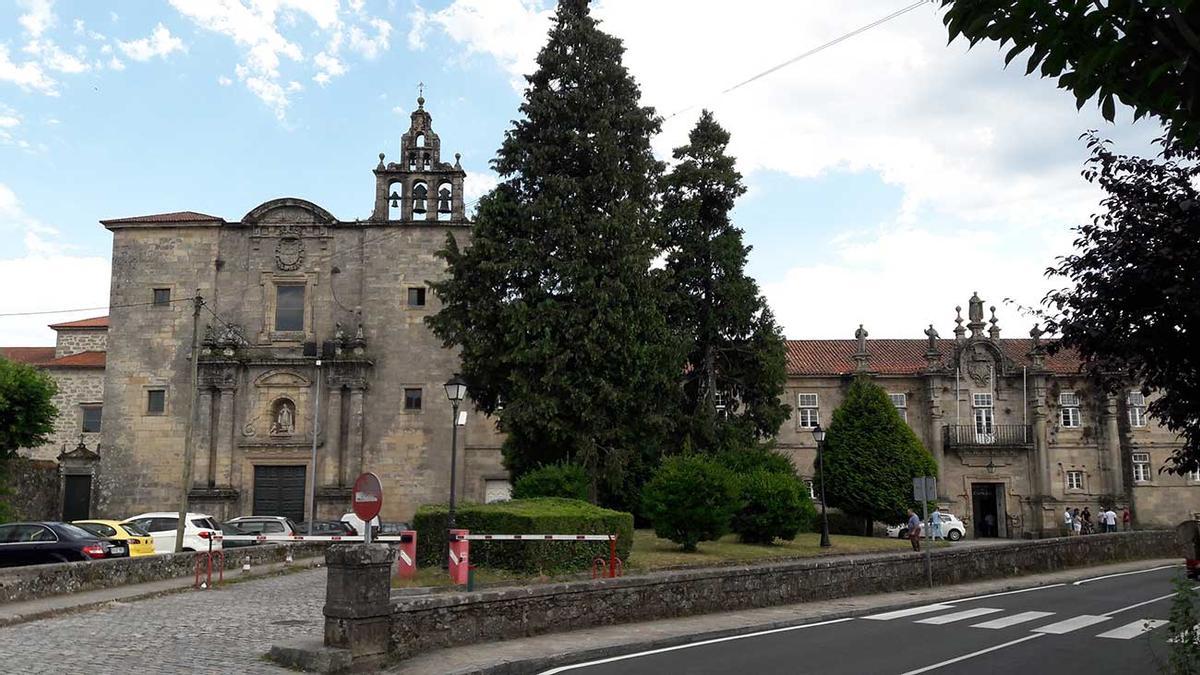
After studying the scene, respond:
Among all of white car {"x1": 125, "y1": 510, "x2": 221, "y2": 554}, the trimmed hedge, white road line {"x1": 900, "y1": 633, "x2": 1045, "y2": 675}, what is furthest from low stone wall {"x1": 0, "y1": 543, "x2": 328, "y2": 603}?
white road line {"x1": 900, "y1": 633, "x2": 1045, "y2": 675}

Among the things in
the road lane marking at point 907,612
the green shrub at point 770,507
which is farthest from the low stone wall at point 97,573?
the road lane marking at point 907,612

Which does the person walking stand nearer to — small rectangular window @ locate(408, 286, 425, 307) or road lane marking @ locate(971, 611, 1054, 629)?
road lane marking @ locate(971, 611, 1054, 629)

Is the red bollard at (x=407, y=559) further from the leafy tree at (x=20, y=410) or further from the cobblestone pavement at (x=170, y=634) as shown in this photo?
the leafy tree at (x=20, y=410)

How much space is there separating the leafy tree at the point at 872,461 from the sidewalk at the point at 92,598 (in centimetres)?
2462

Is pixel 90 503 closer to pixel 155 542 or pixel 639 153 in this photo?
pixel 155 542

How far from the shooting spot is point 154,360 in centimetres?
4062

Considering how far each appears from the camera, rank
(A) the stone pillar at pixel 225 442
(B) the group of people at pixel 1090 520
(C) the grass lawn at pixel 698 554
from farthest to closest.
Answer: (B) the group of people at pixel 1090 520, (A) the stone pillar at pixel 225 442, (C) the grass lawn at pixel 698 554

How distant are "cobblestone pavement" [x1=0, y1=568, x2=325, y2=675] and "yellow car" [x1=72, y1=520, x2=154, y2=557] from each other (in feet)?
22.2

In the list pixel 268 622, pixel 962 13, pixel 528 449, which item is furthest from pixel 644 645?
pixel 528 449

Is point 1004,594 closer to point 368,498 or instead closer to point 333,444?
point 368,498

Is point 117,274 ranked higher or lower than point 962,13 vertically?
higher

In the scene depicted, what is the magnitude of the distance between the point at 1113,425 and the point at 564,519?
125ft

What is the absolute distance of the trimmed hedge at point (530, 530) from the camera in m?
18.5

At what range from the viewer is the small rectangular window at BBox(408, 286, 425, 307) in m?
41.2
